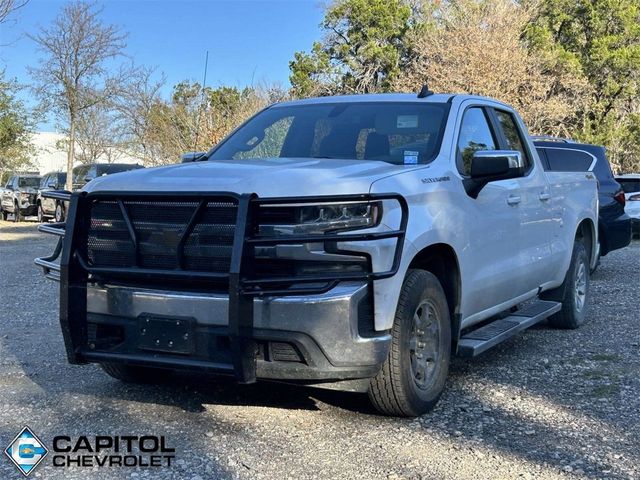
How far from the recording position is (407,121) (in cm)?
540

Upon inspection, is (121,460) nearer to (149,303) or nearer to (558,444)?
(149,303)

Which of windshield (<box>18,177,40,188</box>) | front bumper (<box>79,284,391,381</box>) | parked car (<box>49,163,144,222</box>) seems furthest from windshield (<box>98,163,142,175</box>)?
front bumper (<box>79,284,391,381</box>)

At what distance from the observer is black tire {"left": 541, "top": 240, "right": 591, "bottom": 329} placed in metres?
7.23

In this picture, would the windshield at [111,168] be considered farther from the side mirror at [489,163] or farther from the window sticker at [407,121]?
the side mirror at [489,163]

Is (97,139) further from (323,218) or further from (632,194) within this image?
(323,218)

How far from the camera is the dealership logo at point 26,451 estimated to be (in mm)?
3855

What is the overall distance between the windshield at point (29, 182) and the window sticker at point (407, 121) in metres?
24.9

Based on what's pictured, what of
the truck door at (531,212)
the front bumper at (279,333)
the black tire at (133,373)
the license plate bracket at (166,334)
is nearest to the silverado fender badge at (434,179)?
the front bumper at (279,333)

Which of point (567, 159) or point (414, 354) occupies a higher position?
point (567, 159)

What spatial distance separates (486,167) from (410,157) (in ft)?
1.66

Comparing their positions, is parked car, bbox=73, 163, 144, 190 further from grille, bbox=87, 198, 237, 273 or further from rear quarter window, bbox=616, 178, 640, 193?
grille, bbox=87, 198, 237, 273

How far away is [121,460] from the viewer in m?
3.94

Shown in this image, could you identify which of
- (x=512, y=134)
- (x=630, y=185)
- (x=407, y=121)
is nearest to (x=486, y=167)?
(x=407, y=121)

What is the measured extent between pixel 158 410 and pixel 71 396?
698 mm
